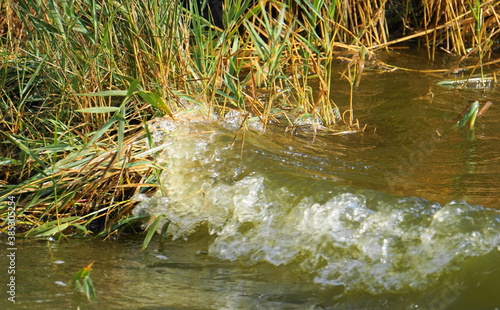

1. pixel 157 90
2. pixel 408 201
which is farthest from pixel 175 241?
pixel 408 201

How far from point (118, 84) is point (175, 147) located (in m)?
0.46

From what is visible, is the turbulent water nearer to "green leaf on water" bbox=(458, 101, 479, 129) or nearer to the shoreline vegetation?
the shoreline vegetation

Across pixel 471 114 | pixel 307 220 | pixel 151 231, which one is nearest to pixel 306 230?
pixel 307 220

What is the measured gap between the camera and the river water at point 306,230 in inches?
71.4

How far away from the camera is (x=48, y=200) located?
2.65 m

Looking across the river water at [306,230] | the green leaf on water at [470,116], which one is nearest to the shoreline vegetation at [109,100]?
the river water at [306,230]

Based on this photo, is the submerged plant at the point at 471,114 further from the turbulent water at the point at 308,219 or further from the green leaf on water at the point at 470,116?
the turbulent water at the point at 308,219

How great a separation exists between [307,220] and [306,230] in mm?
46

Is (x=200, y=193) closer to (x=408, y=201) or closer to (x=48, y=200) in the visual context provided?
(x=48, y=200)

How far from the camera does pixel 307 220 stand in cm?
217

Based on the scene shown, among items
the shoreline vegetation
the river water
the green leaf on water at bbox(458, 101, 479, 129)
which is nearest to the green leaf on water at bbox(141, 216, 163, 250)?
the river water

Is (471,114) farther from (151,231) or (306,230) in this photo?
(151,231)

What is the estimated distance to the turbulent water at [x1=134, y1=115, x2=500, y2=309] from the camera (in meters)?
1.83

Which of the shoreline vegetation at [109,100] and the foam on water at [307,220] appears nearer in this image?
the foam on water at [307,220]
